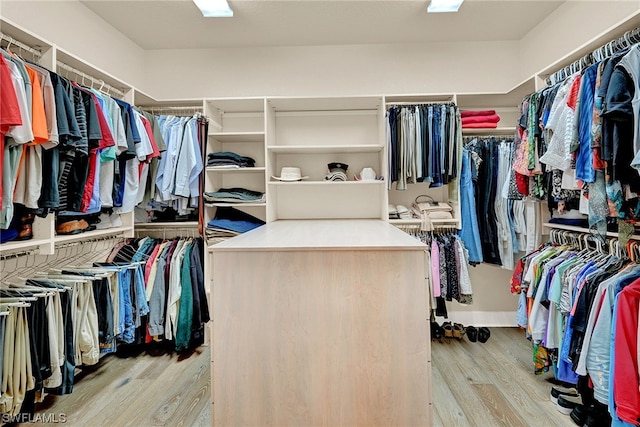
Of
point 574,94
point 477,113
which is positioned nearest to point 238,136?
point 477,113

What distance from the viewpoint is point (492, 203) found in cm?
282

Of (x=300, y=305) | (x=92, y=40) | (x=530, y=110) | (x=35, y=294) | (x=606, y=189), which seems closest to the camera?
(x=300, y=305)

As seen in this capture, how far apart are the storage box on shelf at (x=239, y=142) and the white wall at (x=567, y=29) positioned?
2351 mm

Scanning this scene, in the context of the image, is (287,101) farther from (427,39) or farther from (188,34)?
(427,39)

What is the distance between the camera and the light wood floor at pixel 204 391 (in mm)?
1863

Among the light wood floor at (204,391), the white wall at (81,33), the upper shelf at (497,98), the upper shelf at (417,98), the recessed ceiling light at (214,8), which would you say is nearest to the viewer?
the light wood floor at (204,391)

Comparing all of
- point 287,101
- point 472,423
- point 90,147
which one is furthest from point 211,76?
point 472,423

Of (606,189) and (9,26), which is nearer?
(606,189)

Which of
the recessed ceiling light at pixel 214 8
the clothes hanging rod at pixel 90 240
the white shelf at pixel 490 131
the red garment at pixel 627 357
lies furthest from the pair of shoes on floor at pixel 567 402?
the recessed ceiling light at pixel 214 8

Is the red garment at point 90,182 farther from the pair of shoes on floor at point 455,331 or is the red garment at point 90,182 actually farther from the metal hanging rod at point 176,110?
the pair of shoes on floor at point 455,331

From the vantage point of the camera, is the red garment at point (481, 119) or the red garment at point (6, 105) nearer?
the red garment at point (6, 105)

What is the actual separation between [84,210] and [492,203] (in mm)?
2908

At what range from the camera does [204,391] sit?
216 cm

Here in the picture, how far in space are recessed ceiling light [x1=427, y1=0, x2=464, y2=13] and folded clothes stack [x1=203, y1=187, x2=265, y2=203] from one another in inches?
76.4
